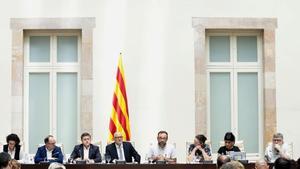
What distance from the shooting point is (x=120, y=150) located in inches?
531

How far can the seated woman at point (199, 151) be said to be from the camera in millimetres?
13220

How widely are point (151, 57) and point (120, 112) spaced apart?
1236mm

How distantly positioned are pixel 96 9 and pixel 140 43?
1.04 m

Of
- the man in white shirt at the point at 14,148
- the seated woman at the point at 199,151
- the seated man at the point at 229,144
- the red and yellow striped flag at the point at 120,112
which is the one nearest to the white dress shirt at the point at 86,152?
the man in white shirt at the point at 14,148

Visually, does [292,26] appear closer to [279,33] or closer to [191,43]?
[279,33]

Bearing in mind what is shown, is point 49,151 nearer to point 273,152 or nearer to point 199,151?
point 199,151

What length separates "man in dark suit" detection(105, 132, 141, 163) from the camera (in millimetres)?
13383

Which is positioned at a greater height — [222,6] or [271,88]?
[222,6]

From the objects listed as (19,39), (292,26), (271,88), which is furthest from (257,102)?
(19,39)

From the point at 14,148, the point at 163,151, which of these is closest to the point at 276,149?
the point at 163,151

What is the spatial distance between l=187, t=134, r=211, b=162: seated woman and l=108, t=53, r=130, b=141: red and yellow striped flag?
5.52 ft

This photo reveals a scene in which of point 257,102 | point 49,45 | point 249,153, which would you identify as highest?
point 49,45

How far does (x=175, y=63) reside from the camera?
15312mm

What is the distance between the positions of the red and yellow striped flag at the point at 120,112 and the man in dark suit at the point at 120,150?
1177mm
